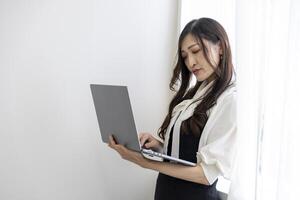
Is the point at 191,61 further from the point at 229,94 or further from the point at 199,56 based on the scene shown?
the point at 229,94

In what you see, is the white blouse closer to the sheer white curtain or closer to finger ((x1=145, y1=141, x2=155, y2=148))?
the sheer white curtain

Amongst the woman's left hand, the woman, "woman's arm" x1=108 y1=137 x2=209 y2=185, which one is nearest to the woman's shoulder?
the woman

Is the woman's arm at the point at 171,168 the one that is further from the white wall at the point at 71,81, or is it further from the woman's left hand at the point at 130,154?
the white wall at the point at 71,81

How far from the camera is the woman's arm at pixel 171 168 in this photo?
3.22ft

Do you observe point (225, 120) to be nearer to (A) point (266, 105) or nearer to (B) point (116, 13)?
(A) point (266, 105)

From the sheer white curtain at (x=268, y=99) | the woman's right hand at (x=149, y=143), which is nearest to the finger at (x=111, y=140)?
the woman's right hand at (x=149, y=143)

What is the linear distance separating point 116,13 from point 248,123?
85 cm

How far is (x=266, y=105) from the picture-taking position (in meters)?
0.79

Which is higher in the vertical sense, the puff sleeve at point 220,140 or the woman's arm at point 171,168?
the puff sleeve at point 220,140

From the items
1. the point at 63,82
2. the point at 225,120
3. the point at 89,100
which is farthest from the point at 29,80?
the point at 225,120

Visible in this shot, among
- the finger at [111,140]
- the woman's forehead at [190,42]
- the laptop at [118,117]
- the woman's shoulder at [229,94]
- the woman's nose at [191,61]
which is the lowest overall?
the finger at [111,140]

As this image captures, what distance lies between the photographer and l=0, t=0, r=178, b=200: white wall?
1358mm

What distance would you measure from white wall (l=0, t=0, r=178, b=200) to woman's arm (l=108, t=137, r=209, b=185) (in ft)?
1.25

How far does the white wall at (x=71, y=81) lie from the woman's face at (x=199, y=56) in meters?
0.41
